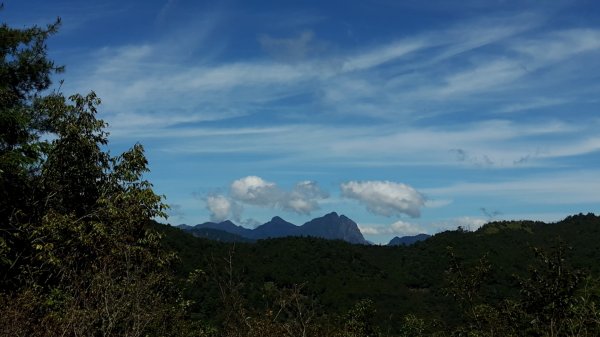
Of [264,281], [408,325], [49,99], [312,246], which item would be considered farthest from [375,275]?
[49,99]

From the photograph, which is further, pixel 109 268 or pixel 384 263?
pixel 384 263

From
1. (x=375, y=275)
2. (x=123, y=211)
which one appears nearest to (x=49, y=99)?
(x=123, y=211)

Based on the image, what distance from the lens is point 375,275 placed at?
140 meters

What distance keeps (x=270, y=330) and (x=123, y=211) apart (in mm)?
5864

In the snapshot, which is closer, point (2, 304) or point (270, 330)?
point (2, 304)

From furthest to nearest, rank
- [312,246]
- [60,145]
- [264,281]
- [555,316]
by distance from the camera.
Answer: [312,246] → [264,281] → [60,145] → [555,316]

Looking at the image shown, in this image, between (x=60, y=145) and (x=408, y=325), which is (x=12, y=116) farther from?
(x=408, y=325)

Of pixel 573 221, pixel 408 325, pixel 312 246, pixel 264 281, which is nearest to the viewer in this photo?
pixel 408 325

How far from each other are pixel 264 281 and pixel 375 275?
3568 cm

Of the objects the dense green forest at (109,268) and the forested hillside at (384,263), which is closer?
the dense green forest at (109,268)

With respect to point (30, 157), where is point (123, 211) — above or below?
below

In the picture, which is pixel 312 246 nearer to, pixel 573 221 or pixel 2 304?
pixel 573 221

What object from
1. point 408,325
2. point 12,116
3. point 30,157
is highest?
point 12,116

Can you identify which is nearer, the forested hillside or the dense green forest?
the dense green forest
